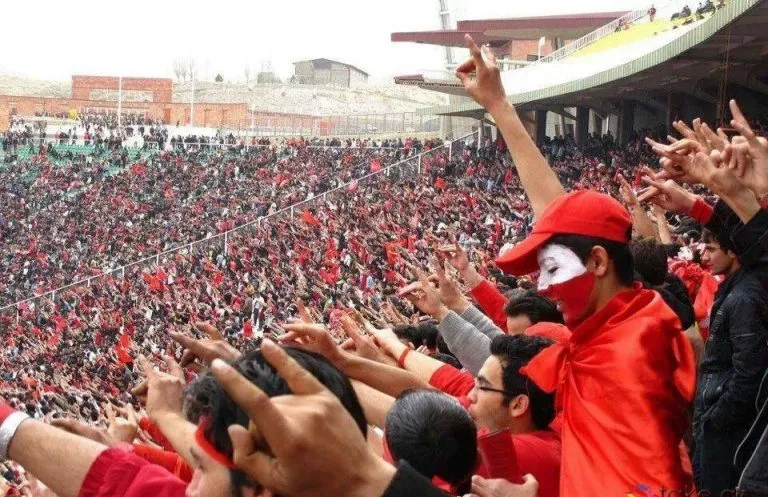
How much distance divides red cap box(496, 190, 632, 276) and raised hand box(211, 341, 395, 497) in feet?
4.58

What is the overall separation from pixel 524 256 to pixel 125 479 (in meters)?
1.16

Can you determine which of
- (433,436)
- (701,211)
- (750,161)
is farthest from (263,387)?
(701,211)

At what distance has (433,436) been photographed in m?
3.02

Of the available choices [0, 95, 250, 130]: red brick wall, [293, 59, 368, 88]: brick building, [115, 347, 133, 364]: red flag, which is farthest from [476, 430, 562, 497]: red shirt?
[293, 59, 368, 88]: brick building

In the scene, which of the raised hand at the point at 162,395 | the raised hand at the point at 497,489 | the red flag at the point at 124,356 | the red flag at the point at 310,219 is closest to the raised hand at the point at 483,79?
the raised hand at the point at 162,395

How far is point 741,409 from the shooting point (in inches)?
153

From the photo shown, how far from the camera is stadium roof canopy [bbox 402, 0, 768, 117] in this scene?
15.8 m

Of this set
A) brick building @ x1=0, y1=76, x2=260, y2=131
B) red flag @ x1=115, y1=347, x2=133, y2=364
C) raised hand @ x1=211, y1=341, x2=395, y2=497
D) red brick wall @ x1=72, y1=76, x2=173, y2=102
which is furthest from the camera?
red brick wall @ x1=72, y1=76, x2=173, y2=102

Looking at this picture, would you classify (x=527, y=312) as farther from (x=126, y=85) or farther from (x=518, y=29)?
(x=126, y=85)

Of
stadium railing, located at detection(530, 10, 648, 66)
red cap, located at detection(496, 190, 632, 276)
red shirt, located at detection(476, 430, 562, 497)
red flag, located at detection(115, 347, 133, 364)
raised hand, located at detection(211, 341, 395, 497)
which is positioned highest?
stadium railing, located at detection(530, 10, 648, 66)

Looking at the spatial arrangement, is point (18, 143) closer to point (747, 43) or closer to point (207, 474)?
point (747, 43)

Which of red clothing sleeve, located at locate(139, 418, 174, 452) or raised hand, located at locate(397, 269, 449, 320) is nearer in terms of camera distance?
raised hand, located at locate(397, 269, 449, 320)

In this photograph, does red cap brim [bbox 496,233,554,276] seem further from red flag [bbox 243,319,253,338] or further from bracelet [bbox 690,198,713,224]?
red flag [bbox 243,319,253,338]

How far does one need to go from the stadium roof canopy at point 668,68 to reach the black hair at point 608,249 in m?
8.39
